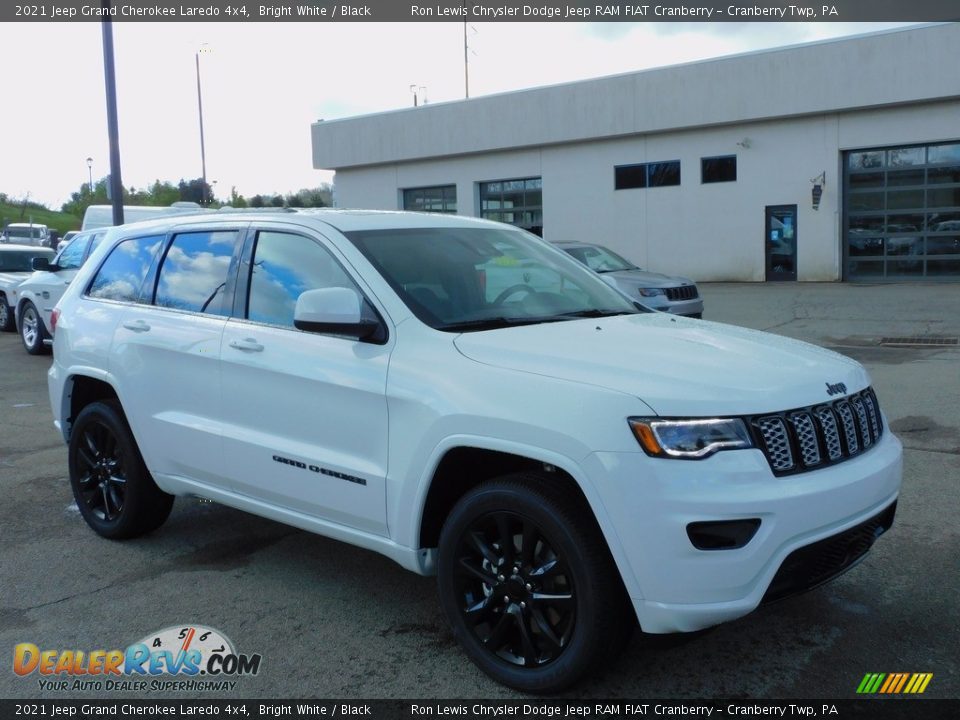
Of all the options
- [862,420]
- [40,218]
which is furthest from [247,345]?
[40,218]

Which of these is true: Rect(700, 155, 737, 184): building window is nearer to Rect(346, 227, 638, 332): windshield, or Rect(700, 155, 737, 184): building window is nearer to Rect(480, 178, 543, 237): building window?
Rect(480, 178, 543, 237): building window

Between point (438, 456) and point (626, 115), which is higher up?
point (626, 115)

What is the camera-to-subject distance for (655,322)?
14.0 ft

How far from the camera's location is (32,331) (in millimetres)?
14648

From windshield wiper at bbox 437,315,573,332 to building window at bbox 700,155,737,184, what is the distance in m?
23.2

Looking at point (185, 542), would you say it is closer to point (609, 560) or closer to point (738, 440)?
point (609, 560)

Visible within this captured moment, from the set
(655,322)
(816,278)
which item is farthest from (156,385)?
(816,278)

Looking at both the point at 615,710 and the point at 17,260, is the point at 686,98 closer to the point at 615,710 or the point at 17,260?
the point at 17,260

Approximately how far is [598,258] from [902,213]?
12.2 meters

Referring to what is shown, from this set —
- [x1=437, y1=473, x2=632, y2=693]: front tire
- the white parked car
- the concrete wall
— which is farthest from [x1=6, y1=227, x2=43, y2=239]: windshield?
[x1=437, y1=473, x2=632, y2=693]: front tire

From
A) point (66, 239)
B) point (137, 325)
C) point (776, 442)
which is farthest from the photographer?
point (66, 239)

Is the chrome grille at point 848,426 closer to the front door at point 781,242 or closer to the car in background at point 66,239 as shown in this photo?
the car in background at point 66,239

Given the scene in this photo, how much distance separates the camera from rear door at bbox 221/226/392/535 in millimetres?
3795

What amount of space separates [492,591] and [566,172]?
87.7 ft
